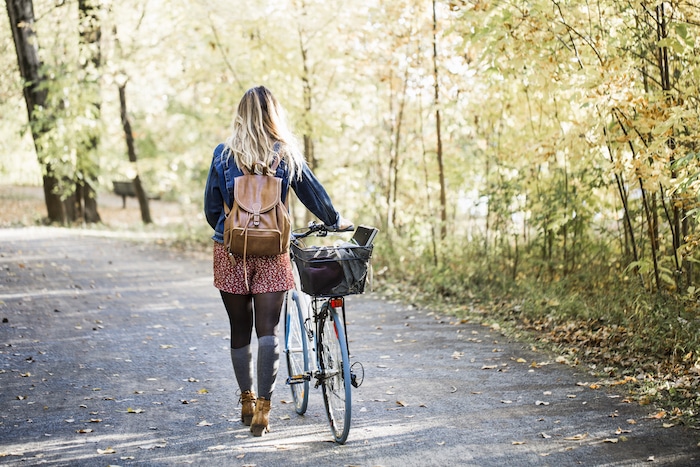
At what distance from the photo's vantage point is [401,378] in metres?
6.12

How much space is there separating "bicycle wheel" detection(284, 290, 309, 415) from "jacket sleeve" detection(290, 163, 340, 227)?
67 centimetres

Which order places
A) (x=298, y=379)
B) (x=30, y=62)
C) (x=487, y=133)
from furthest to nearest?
1. (x=30, y=62)
2. (x=487, y=133)
3. (x=298, y=379)

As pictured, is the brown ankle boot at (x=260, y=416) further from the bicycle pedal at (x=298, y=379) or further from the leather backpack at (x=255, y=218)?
the leather backpack at (x=255, y=218)

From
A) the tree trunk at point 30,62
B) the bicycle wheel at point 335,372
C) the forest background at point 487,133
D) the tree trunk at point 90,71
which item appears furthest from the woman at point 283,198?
the tree trunk at point 30,62

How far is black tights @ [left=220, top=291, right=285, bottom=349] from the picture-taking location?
4.50 metres

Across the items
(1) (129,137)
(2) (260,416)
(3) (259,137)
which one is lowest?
(2) (260,416)

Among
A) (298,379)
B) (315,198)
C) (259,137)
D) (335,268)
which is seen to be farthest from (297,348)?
(259,137)

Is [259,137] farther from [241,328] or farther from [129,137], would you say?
[129,137]

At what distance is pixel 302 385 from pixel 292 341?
0.31 metres

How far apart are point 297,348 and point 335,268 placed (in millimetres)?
991

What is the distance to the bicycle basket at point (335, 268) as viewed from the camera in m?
4.34

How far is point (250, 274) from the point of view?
4.47 m

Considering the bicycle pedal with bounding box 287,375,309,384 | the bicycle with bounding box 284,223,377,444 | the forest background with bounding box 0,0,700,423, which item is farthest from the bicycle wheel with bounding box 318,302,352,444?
the forest background with bounding box 0,0,700,423

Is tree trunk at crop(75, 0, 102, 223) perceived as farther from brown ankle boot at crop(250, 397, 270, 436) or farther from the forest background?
brown ankle boot at crop(250, 397, 270, 436)
